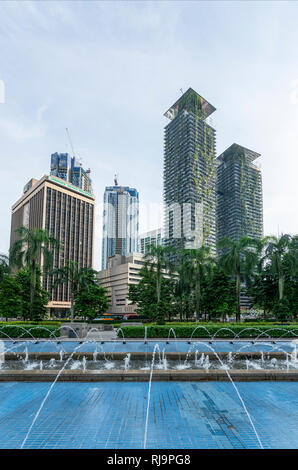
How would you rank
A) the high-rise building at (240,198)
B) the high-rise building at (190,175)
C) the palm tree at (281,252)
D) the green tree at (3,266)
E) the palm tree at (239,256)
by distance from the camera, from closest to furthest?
1. the palm tree at (239,256)
2. the palm tree at (281,252)
3. the green tree at (3,266)
4. the high-rise building at (190,175)
5. the high-rise building at (240,198)

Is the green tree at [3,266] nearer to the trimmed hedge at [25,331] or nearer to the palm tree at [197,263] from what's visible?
the trimmed hedge at [25,331]

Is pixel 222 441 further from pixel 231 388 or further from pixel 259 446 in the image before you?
pixel 231 388

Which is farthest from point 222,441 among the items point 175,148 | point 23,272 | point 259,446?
point 175,148

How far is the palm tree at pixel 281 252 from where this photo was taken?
3453 centimetres

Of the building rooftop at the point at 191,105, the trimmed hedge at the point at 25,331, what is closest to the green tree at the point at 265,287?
the trimmed hedge at the point at 25,331

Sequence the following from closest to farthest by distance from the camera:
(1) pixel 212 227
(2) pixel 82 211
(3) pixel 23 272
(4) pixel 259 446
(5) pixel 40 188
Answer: (4) pixel 259 446
(3) pixel 23 272
(5) pixel 40 188
(2) pixel 82 211
(1) pixel 212 227

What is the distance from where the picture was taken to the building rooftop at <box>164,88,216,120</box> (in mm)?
174875

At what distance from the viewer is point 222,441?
6.21 metres

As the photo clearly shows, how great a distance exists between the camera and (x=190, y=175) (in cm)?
16425

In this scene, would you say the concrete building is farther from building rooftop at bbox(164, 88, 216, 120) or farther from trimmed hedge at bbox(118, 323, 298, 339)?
building rooftop at bbox(164, 88, 216, 120)

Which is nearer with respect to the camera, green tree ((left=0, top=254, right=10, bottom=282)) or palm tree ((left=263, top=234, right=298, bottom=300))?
palm tree ((left=263, top=234, right=298, bottom=300))

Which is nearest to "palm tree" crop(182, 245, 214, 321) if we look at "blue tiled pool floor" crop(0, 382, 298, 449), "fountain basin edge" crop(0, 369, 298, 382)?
"fountain basin edge" crop(0, 369, 298, 382)

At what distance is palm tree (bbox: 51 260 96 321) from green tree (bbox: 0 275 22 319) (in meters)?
5.02

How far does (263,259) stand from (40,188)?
379ft
